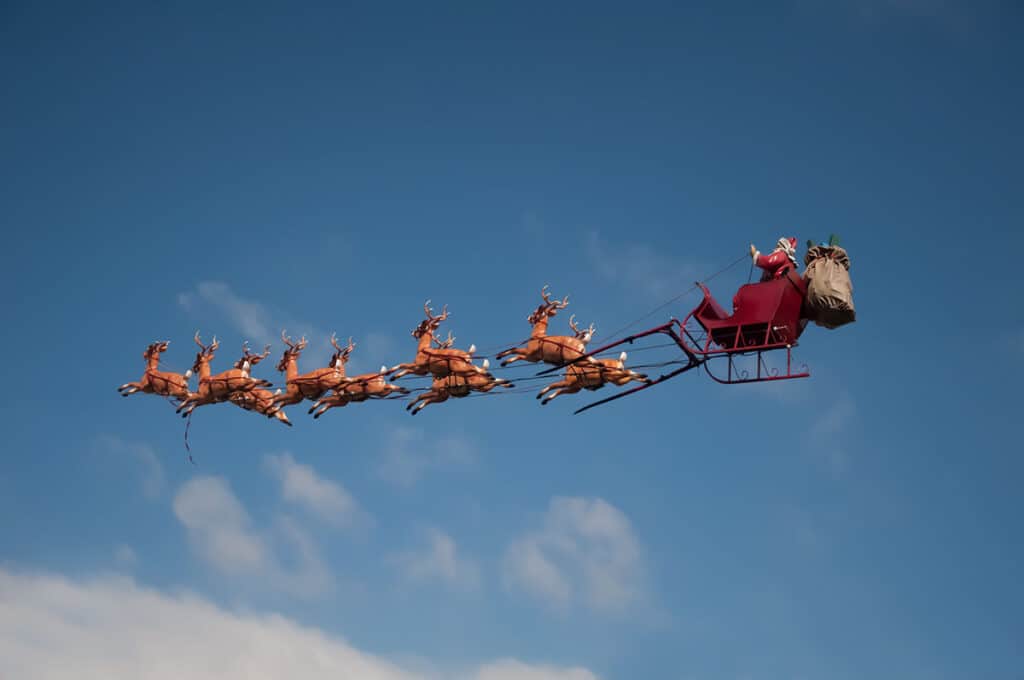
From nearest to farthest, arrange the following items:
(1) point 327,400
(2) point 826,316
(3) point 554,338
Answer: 1. (2) point 826,316
2. (3) point 554,338
3. (1) point 327,400

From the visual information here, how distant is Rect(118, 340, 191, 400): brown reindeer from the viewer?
28203mm

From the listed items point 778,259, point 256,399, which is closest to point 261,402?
point 256,399

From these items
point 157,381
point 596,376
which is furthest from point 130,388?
point 596,376

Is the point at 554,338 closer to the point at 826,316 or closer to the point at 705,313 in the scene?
the point at 705,313

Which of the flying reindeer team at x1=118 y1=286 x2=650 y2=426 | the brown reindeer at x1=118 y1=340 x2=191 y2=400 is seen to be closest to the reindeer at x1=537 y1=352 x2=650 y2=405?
the flying reindeer team at x1=118 y1=286 x2=650 y2=426

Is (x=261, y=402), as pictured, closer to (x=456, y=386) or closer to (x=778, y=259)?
(x=456, y=386)

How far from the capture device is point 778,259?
2320 centimetres

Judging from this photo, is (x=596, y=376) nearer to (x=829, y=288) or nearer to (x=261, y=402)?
(x=829, y=288)

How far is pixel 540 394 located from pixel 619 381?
1.45 meters

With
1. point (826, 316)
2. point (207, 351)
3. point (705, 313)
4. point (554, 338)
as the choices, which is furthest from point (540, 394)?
point (207, 351)

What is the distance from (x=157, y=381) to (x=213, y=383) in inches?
54.9

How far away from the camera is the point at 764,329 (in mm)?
22703

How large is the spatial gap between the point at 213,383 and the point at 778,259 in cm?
1065

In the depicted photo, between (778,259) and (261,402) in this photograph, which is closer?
(778,259)
